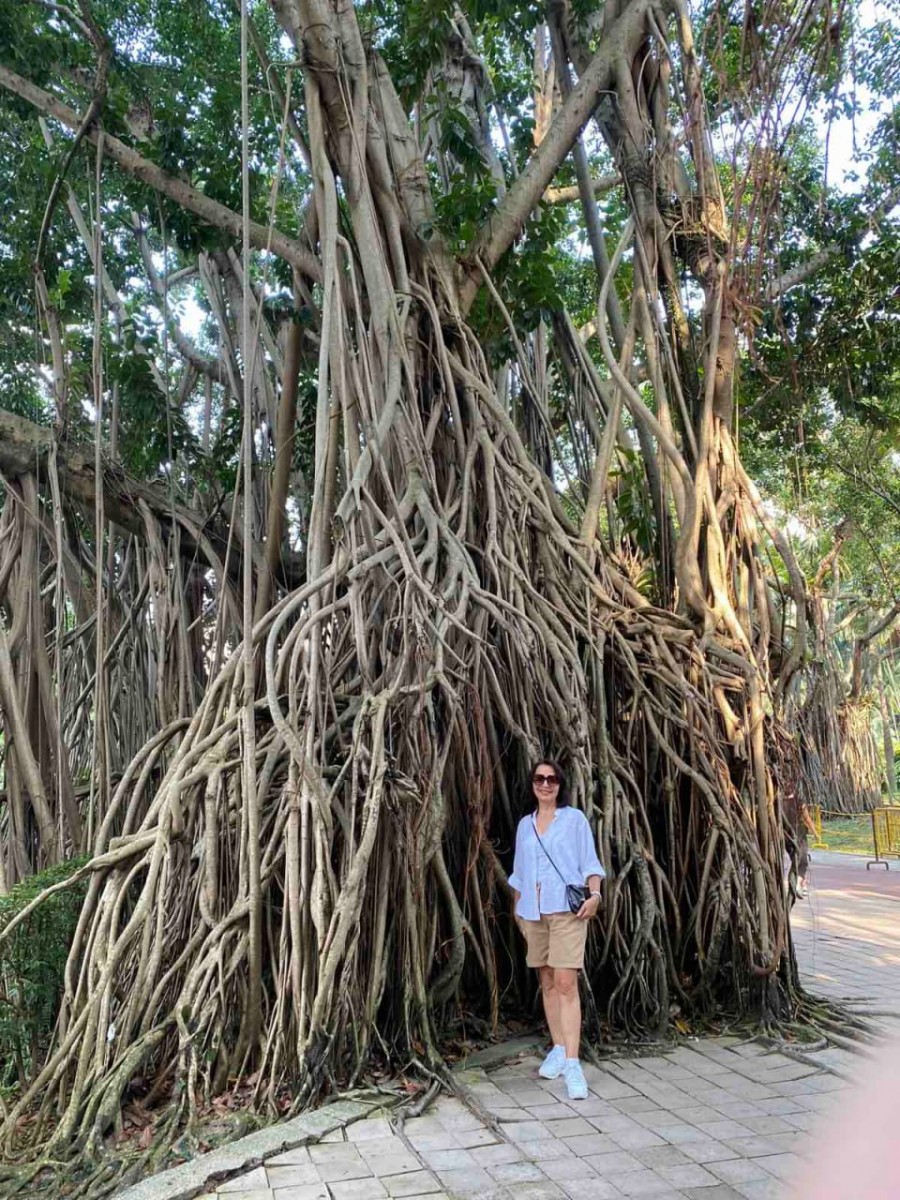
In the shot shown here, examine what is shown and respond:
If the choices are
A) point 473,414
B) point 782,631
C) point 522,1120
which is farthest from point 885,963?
point 473,414

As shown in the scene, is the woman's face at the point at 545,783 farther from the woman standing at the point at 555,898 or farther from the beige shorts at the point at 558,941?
the beige shorts at the point at 558,941

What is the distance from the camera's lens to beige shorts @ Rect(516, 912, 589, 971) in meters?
2.99

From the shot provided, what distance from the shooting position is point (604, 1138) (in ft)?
8.20

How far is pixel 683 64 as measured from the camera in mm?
4180

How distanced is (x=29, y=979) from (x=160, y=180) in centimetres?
301

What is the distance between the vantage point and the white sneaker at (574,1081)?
2.79 m

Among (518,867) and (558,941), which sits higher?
(518,867)

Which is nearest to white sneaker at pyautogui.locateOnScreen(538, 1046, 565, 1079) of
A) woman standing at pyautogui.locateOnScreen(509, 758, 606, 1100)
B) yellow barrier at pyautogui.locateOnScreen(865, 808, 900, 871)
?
woman standing at pyautogui.locateOnScreen(509, 758, 606, 1100)

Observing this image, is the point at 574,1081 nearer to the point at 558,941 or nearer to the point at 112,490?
the point at 558,941

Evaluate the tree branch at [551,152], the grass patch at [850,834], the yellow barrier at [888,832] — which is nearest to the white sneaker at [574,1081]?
the tree branch at [551,152]

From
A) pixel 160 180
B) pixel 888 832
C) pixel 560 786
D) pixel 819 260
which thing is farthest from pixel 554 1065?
pixel 888 832

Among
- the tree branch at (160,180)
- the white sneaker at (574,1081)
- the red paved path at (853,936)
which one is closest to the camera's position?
the white sneaker at (574,1081)

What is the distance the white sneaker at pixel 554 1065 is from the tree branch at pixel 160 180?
293cm

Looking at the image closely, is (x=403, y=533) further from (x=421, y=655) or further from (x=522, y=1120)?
(x=522, y=1120)
